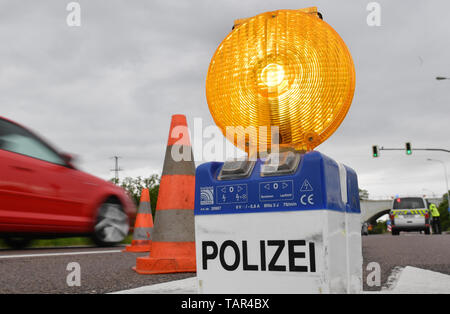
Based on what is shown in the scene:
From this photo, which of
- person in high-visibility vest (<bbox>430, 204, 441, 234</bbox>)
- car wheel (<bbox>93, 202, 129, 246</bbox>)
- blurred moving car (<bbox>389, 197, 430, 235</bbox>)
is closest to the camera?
car wheel (<bbox>93, 202, 129, 246</bbox>)

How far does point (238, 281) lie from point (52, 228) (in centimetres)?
325

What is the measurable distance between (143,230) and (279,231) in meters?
7.45

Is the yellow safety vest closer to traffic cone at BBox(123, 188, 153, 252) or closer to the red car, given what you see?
traffic cone at BBox(123, 188, 153, 252)

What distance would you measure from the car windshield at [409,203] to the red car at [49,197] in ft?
63.4

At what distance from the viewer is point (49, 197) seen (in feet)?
15.2

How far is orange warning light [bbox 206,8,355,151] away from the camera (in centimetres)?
202

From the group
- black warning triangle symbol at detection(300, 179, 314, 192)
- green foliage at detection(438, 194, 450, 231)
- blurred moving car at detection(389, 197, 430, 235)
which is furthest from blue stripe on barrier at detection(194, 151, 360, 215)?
green foliage at detection(438, 194, 450, 231)

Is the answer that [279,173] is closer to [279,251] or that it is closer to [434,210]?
[279,251]

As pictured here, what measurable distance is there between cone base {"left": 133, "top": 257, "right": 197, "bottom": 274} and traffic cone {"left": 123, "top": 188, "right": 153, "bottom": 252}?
12.1 feet

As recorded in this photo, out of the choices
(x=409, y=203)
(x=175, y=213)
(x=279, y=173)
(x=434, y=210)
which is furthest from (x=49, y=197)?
(x=434, y=210)

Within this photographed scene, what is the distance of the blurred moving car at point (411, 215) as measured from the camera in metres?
21.6
